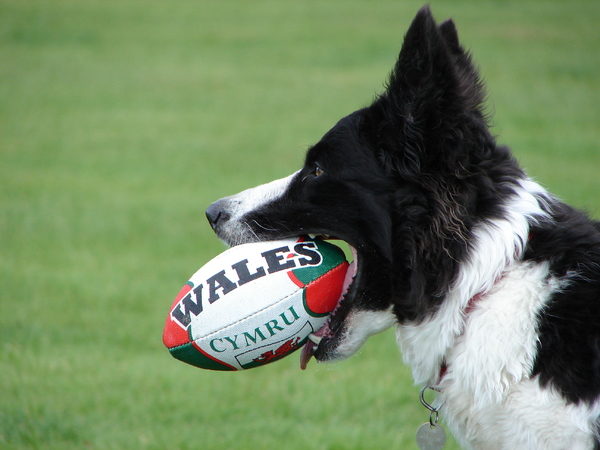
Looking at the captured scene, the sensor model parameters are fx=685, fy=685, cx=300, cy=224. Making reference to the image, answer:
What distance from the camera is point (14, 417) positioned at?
425cm

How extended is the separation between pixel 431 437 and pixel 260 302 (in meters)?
1.00

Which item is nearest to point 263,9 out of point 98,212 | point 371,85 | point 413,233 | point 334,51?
point 334,51

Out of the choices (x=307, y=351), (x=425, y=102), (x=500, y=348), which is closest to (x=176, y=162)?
(x=307, y=351)

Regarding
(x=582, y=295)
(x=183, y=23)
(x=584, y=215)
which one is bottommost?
(x=582, y=295)

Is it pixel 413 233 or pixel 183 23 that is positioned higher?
pixel 183 23

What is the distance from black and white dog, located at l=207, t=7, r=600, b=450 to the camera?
251cm

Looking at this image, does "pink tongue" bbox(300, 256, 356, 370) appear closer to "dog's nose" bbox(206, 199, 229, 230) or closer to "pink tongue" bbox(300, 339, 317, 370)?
"pink tongue" bbox(300, 339, 317, 370)

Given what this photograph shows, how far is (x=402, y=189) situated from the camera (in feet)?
9.20

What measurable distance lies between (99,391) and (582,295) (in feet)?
11.4

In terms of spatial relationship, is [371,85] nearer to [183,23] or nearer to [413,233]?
[183,23]

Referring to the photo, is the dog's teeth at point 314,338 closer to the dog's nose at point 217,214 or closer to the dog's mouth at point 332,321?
the dog's mouth at point 332,321

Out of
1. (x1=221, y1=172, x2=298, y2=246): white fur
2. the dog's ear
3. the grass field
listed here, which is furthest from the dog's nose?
the grass field

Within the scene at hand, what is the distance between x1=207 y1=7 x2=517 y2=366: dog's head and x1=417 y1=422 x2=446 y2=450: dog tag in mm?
510

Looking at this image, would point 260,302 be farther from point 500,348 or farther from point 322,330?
point 500,348
